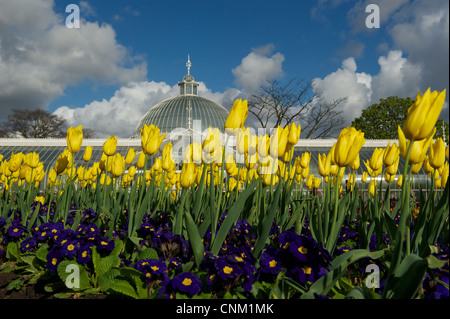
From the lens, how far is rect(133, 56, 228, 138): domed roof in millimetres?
40656

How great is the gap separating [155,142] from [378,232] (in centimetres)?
164

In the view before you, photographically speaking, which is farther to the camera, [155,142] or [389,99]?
[389,99]

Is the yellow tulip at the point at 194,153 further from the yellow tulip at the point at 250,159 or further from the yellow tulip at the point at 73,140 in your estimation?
the yellow tulip at the point at 73,140

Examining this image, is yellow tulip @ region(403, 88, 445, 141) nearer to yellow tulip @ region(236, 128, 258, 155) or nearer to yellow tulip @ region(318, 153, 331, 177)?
yellow tulip @ region(236, 128, 258, 155)

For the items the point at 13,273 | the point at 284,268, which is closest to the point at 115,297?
the point at 284,268

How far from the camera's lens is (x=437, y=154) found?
2.04m

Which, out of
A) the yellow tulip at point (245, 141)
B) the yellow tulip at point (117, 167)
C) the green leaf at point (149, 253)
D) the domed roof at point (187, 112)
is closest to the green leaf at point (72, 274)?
the green leaf at point (149, 253)

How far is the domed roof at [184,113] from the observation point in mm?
40750

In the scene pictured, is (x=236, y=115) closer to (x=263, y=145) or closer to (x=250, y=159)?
(x=263, y=145)

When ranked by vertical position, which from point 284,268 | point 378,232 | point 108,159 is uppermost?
point 108,159

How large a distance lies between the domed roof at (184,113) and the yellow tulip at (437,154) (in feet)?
123

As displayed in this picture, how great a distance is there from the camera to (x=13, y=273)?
280 centimetres

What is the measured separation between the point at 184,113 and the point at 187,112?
402 millimetres
